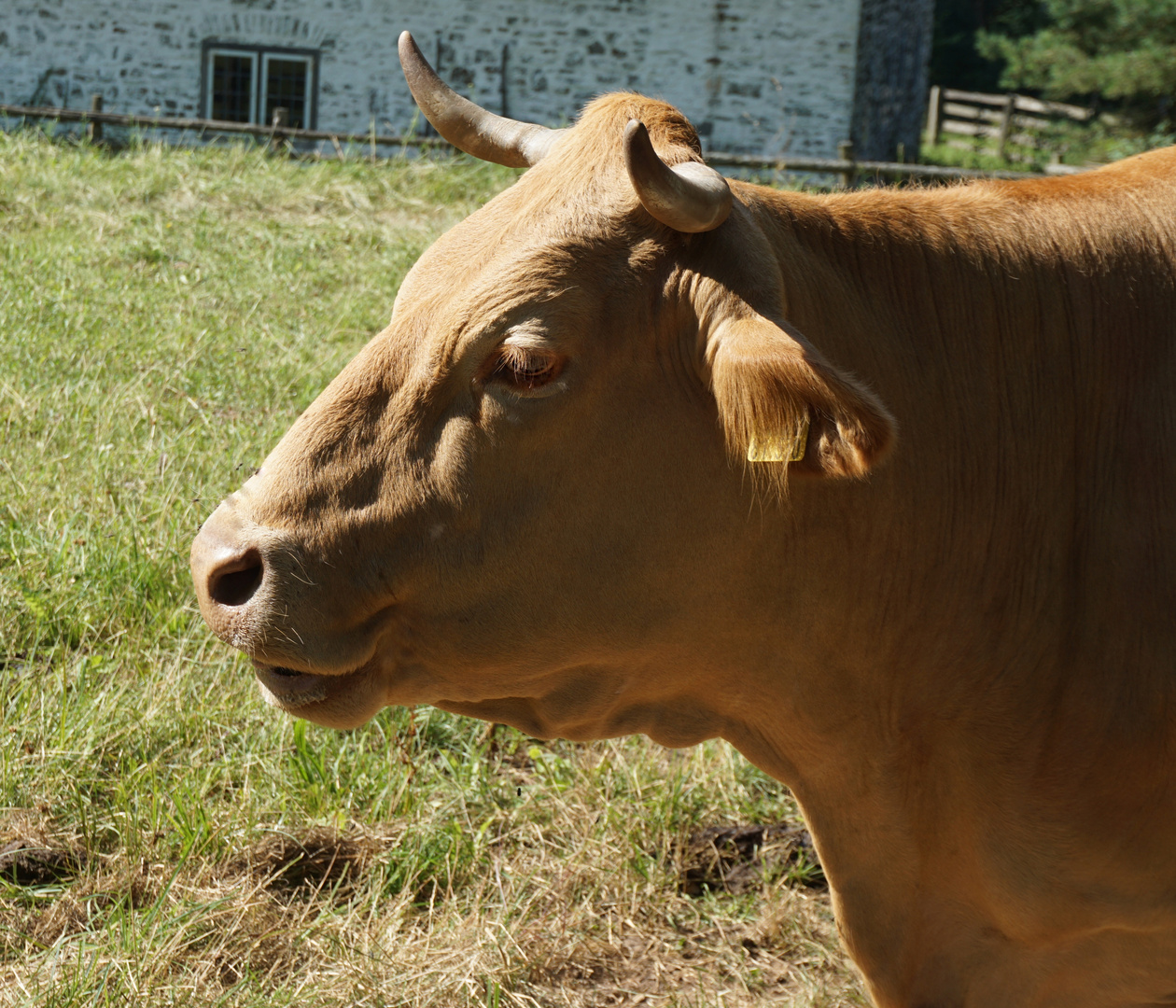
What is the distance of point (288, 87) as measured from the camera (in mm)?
18219

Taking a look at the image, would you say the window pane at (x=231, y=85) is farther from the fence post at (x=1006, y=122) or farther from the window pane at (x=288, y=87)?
the fence post at (x=1006, y=122)

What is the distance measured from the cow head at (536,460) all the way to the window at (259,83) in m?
17.1

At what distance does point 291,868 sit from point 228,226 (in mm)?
7821

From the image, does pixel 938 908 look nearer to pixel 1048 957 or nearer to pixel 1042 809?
pixel 1048 957

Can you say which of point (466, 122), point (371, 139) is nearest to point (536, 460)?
point (466, 122)

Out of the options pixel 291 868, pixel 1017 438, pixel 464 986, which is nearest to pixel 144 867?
pixel 291 868

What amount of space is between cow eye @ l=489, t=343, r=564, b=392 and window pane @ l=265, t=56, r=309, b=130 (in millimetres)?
17350

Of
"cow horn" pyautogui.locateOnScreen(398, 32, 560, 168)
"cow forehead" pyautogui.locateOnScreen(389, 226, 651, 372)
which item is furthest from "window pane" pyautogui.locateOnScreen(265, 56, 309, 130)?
"cow forehead" pyautogui.locateOnScreen(389, 226, 651, 372)

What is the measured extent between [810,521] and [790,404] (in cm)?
39

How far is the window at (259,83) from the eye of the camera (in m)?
17.8

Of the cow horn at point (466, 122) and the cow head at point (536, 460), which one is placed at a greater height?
the cow horn at point (466, 122)

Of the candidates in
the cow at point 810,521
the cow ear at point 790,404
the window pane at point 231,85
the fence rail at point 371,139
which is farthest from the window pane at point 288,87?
the cow ear at point 790,404

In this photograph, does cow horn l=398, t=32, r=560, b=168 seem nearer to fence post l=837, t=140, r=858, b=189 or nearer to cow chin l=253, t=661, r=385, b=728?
cow chin l=253, t=661, r=385, b=728

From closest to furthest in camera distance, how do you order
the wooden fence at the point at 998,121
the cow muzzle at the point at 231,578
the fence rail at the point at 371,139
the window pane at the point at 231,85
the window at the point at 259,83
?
the cow muzzle at the point at 231,578 < the fence rail at the point at 371,139 < the window at the point at 259,83 < the window pane at the point at 231,85 < the wooden fence at the point at 998,121
